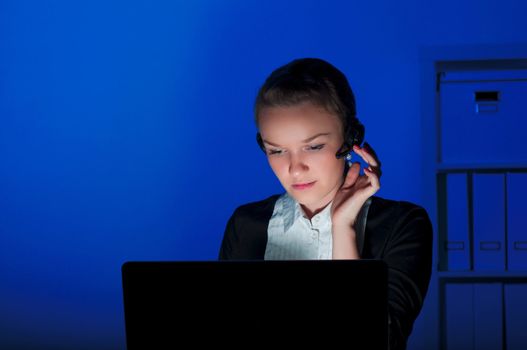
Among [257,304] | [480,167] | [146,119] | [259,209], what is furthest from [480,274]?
[257,304]

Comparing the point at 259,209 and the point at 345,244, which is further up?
the point at 259,209

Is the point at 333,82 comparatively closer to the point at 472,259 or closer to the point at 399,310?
the point at 399,310

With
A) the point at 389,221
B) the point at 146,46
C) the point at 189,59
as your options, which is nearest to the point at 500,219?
the point at 389,221

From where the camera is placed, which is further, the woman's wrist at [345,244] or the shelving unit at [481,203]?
A: the shelving unit at [481,203]

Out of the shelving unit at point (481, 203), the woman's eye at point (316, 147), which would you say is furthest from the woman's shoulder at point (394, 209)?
the shelving unit at point (481, 203)

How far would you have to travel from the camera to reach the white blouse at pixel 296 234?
6.15ft

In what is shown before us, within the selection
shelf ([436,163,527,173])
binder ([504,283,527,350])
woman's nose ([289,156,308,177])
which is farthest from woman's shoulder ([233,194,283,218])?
binder ([504,283,527,350])

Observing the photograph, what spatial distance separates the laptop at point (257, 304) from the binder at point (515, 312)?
198 centimetres

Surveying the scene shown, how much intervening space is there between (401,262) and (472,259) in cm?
101

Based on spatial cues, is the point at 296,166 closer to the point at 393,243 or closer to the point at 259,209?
the point at 259,209

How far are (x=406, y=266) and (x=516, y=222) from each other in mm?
1073

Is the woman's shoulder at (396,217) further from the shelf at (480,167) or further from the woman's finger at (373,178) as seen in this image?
the shelf at (480,167)

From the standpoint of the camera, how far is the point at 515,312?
2.68 m

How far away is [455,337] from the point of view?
268cm
